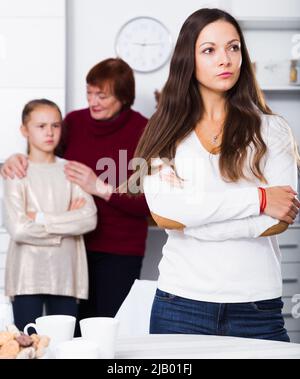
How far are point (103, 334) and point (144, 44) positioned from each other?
2.91 meters

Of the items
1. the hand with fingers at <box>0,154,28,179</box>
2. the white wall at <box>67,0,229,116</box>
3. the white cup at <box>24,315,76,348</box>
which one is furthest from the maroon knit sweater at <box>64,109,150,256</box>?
Result: the white cup at <box>24,315,76,348</box>

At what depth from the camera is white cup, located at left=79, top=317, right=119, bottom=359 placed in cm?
117

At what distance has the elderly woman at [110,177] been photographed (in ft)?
9.39

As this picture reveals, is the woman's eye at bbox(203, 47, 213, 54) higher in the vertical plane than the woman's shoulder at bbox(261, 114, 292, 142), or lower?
higher

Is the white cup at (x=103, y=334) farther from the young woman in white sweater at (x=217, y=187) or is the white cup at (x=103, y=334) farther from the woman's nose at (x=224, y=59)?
the woman's nose at (x=224, y=59)

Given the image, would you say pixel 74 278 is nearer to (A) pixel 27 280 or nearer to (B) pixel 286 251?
(A) pixel 27 280

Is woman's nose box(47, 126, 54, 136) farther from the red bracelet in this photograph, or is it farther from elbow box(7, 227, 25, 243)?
the red bracelet

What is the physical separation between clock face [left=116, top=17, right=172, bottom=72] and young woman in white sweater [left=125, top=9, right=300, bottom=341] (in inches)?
90.4

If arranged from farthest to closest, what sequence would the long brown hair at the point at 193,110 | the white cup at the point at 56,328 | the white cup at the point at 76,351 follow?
the long brown hair at the point at 193,110, the white cup at the point at 56,328, the white cup at the point at 76,351

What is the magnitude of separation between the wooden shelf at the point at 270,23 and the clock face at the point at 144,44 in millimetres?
430

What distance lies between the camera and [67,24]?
3.83 m

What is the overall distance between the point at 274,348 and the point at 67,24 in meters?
2.87

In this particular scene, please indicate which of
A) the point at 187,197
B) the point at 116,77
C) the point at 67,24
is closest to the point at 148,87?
the point at 67,24

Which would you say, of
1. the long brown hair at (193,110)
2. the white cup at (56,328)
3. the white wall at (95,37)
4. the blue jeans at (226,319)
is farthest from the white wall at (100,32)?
the white cup at (56,328)
